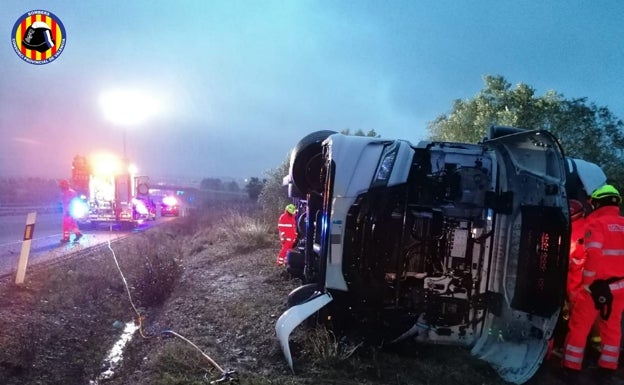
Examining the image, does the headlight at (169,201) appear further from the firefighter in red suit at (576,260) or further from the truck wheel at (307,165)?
the firefighter in red suit at (576,260)

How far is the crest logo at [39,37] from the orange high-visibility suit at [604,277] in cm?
983

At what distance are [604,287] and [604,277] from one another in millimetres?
100

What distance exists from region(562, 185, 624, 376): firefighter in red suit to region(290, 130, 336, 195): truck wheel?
10.00 ft

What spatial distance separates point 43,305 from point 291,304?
324cm

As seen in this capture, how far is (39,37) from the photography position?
9.48m

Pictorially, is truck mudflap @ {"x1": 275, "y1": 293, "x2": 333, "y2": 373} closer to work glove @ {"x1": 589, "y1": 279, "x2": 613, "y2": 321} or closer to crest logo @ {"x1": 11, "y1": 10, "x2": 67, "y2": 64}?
work glove @ {"x1": 589, "y1": 279, "x2": 613, "y2": 321}

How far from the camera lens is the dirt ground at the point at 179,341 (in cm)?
402

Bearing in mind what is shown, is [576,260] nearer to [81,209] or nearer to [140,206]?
[81,209]

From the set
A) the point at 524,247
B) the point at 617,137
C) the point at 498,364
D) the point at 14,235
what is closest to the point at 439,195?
the point at 524,247

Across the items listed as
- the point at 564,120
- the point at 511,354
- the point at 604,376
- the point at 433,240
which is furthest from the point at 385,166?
the point at 564,120

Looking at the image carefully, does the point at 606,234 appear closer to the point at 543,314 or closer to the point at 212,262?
the point at 543,314

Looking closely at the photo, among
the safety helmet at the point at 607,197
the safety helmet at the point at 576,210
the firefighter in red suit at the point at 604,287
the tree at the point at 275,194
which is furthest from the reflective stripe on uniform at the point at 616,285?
the tree at the point at 275,194

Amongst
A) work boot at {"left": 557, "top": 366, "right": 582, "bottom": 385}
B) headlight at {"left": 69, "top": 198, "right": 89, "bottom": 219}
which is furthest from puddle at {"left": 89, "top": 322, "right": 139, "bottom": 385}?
headlight at {"left": 69, "top": 198, "right": 89, "bottom": 219}

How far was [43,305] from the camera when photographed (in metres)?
5.62
